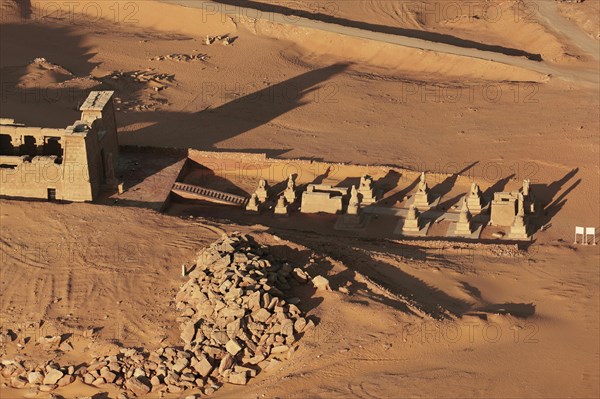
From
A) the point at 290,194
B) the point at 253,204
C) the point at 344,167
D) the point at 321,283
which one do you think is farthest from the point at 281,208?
the point at 321,283

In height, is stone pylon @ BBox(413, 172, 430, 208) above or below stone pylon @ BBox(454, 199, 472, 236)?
above

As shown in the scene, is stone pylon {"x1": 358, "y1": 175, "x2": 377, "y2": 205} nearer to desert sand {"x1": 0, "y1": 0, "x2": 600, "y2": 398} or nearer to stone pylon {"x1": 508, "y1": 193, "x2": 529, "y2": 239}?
desert sand {"x1": 0, "y1": 0, "x2": 600, "y2": 398}

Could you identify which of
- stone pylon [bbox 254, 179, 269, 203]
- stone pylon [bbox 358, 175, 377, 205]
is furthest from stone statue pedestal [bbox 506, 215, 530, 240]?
stone pylon [bbox 254, 179, 269, 203]

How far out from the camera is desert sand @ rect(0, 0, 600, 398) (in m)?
29.5

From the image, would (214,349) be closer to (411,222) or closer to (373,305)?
(373,305)

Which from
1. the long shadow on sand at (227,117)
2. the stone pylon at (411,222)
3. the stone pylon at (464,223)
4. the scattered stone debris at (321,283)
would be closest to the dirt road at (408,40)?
the long shadow on sand at (227,117)

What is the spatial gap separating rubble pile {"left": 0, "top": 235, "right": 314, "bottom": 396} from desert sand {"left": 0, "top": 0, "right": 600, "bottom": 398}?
35cm

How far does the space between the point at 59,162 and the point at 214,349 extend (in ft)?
36.3

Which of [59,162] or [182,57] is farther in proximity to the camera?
[182,57]

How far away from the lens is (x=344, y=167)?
41031 mm

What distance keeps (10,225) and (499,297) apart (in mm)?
13647

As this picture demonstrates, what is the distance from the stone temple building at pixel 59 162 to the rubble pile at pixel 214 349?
8.01 metres

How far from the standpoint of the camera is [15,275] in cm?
3331

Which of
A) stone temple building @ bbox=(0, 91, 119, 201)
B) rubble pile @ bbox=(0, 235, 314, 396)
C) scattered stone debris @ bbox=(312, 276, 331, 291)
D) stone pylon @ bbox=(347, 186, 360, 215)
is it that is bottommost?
rubble pile @ bbox=(0, 235, 314, 396)
